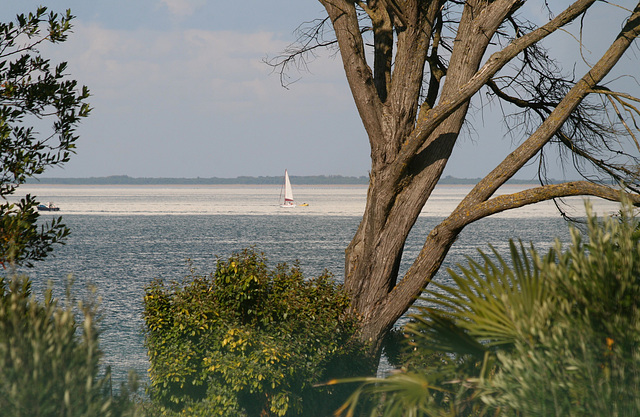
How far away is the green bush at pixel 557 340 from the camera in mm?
3549

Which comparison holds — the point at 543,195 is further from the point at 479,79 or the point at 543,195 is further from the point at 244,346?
the point at 244,346

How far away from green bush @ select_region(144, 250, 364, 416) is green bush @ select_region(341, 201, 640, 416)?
3.90m

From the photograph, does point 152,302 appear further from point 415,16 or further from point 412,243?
point 412,243

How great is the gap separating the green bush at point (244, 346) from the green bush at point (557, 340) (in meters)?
3.90

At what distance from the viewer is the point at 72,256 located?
58750 mm

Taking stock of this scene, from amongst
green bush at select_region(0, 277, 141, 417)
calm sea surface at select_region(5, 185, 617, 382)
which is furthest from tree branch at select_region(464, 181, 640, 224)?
calm sea surface at select_region(5, 185, 617, 382)

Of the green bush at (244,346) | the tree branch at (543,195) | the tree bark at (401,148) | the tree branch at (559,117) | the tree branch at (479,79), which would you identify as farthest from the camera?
the tree bark at (401,148)

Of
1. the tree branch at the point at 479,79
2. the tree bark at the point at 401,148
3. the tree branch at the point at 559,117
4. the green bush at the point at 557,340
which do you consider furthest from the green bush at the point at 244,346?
the green bush at the point at 557,340

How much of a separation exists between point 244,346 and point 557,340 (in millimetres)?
4900

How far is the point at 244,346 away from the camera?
25.3ft

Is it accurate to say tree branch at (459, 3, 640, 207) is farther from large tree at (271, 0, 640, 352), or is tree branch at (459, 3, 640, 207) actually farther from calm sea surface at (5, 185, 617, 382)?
calm sea surface at (5, 185, 617, 382)

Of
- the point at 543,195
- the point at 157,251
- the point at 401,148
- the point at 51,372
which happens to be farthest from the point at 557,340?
the point at 157,251

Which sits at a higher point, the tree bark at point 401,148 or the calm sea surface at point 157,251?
the tree bark at point 401,148

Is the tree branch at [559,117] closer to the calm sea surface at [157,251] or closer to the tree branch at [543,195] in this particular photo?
the tree branch at [543,195]
